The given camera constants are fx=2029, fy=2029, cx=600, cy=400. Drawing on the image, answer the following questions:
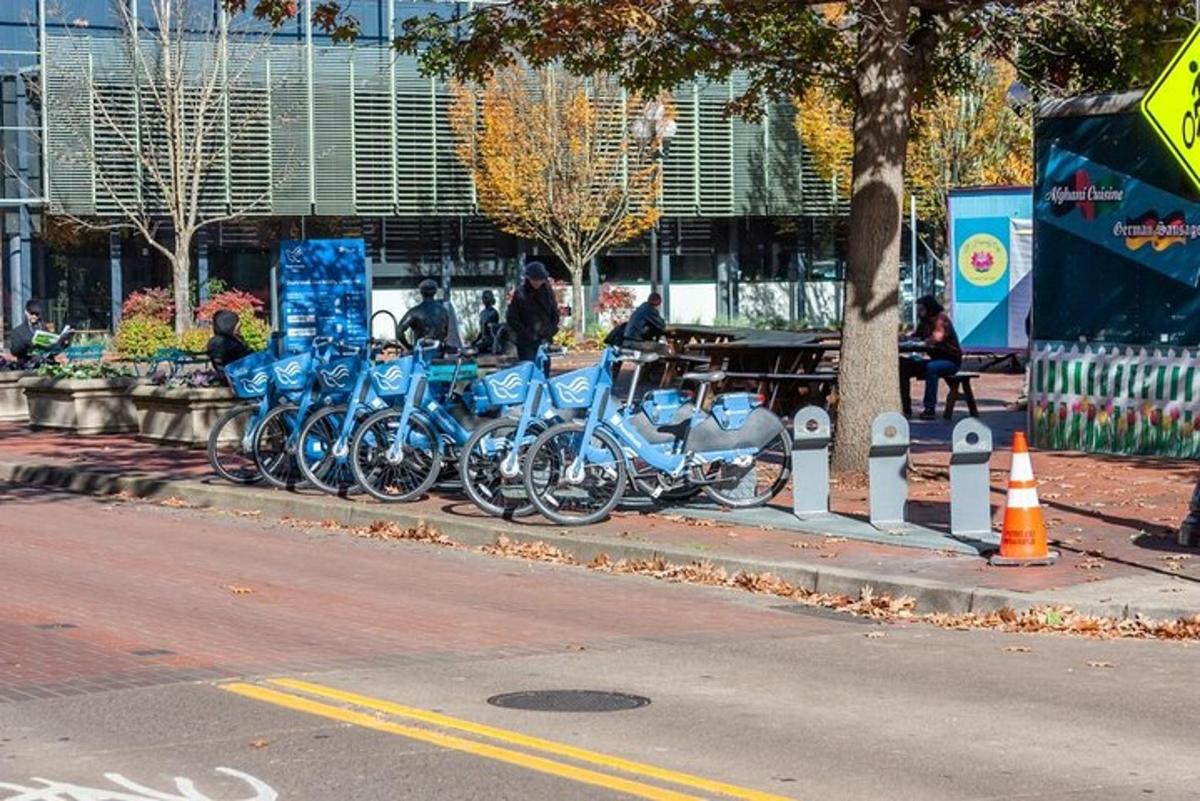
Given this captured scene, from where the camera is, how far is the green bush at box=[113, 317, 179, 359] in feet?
136

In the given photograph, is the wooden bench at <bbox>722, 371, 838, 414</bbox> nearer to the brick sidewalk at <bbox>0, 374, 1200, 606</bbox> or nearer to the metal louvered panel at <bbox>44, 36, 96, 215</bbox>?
the brick sidewalk at <bbox>0, 374, 1200, 606</bbox>

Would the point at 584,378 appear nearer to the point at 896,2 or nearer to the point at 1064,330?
the point at 896,2

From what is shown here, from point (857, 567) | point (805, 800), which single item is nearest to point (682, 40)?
point (857, 567)

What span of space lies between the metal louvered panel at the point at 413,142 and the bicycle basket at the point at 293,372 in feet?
105

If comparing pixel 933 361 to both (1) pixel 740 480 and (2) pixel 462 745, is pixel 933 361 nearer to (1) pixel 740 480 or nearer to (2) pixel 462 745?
(1) pixel 740 480

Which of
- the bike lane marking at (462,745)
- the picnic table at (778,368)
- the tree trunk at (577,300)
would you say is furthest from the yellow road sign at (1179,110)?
the tree trunk at (577,300)

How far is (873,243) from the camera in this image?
17141 mm

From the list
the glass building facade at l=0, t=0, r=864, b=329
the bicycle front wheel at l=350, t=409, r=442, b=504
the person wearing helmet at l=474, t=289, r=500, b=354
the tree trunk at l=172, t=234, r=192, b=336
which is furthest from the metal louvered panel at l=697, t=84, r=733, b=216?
the bicycle front wheel at l=350, t=409, r=442, b=504

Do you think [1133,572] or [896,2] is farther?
[896,2]

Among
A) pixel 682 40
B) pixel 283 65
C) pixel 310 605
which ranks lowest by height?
pixel 310 605

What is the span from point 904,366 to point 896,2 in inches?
Result: 335

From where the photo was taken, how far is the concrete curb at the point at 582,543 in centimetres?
1184

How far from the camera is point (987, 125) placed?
154 feet

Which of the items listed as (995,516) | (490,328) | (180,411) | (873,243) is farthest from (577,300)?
(995,516)
